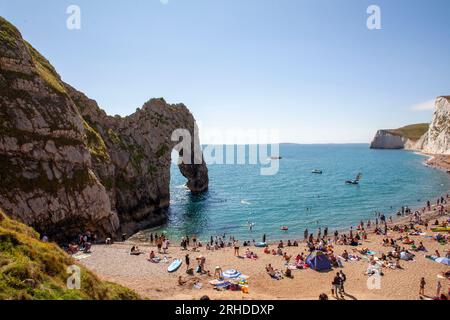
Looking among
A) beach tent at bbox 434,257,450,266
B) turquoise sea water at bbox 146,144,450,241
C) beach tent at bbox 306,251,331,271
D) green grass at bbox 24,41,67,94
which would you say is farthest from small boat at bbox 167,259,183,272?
green grass at bbox 24,41,67,94

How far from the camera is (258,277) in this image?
2947 cm

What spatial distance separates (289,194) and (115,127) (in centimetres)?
4721

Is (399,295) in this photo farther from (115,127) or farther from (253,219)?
(115,127)

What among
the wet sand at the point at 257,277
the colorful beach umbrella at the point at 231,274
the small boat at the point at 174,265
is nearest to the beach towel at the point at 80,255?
the wet sand at the point at 257,277

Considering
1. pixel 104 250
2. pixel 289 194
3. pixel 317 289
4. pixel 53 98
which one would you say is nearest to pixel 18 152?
pixel 53 98

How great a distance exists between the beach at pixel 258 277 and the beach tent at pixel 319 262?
30.9 inches

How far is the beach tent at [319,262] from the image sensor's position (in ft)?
104

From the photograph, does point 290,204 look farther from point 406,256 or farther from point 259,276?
point 259,276

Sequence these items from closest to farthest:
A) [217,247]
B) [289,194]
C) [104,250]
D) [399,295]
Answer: [399,295] < [104,250] < [217,247] < [289,194]

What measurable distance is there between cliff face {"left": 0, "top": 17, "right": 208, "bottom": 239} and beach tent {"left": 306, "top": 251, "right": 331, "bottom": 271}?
2775 centimetres

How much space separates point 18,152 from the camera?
35062 millimetres

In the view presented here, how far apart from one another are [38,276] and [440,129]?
193 metres

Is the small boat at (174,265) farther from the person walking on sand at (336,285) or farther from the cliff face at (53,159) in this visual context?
the cliff face at (53,159)

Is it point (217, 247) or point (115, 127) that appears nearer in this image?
point (217, 247)
